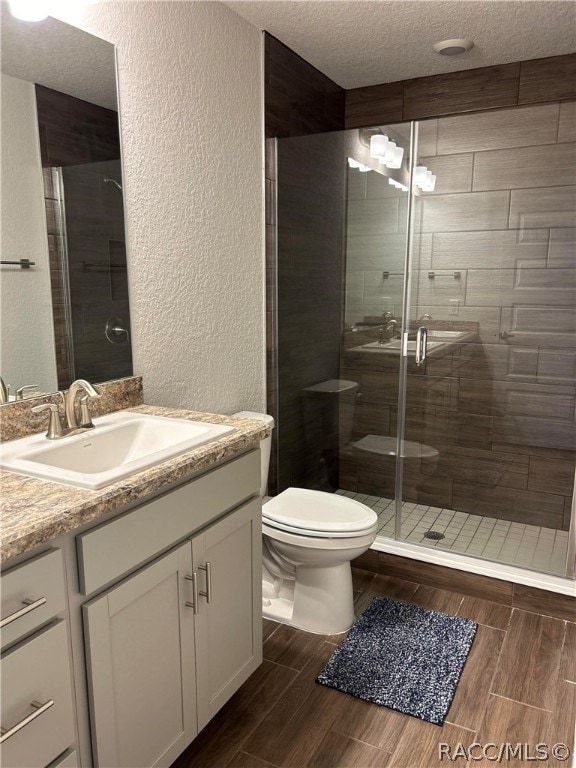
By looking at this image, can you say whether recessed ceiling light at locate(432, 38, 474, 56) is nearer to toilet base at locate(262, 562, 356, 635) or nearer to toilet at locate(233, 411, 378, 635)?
toilet at locate(233, 411, 378, 635)

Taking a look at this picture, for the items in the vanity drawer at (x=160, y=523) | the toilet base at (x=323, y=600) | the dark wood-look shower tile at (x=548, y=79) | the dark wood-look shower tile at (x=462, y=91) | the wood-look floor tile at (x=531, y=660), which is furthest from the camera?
the dark wood-look shower tile at (x=462, y=91)

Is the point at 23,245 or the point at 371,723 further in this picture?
the point at 371,723

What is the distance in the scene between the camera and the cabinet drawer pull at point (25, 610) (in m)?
1.04

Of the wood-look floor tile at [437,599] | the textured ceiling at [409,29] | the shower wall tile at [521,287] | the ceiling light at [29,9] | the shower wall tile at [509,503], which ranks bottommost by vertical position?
the wood-look floor tile at [437,599]

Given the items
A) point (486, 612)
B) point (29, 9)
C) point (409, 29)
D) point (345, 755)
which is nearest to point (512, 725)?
point (345, 755)

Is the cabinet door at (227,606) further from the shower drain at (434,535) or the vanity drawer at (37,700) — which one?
the shower drain at (434,535)

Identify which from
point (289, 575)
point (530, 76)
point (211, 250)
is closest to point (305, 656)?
point (289, 575)

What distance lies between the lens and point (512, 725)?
1838 mm

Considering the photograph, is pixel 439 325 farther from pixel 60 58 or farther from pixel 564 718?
pixel 60 58

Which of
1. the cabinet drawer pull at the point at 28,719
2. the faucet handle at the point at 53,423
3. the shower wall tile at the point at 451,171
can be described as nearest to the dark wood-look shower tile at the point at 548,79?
the shower wall tile at the point at 451,171

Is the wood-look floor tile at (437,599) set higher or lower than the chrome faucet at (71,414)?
lower

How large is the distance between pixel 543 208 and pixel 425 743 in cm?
216

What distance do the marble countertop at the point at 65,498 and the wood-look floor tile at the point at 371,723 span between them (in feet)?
3.15

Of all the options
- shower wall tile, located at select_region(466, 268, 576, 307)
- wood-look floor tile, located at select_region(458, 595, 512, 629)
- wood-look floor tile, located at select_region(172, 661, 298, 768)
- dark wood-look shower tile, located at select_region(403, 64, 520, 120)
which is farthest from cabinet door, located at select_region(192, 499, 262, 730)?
dark wood-look shower tile, located at select_region(403, 64, 520, 120)
